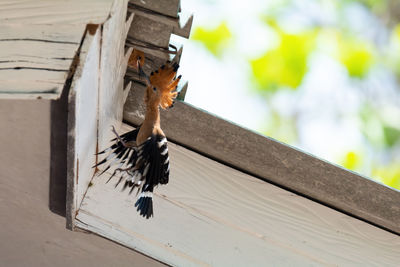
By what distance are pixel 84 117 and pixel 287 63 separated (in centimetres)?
226

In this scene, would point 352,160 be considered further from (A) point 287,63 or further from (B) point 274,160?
(B) point 274,160

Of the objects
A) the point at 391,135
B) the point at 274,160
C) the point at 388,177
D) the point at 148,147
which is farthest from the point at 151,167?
the point at 391,135

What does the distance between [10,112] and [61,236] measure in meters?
0.40

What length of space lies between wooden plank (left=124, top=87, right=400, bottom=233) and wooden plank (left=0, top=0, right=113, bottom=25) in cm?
34

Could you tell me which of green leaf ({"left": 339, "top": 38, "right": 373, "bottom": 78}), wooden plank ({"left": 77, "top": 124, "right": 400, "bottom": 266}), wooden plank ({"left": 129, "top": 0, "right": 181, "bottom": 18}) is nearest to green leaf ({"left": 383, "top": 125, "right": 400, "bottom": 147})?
green leaf ({"left": 339, "top": 38, "right": 373, "bottom": 78})

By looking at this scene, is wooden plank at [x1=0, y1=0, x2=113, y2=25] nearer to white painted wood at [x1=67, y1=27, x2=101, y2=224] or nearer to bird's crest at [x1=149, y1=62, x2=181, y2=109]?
white painted wood at [x1=67, y1=27, x2=101, y2=224]

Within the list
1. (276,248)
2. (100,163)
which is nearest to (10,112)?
(100,163)

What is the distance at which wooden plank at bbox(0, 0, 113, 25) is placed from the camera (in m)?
1.12

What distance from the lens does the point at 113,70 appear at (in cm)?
130

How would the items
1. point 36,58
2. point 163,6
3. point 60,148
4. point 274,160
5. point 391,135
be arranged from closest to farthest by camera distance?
point 36,58, point 163,6, point 60,148, point 274,160, point 391,135

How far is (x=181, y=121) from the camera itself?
1.44 m

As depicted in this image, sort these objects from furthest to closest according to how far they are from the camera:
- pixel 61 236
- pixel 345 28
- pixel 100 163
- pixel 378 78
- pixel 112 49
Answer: pixel 378 78, pixel 345 28, pixel 61 236, pixel 100 163, pixel 112 49

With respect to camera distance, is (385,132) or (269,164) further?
(385,132)

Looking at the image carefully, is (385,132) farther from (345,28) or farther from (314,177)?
(314,177)
